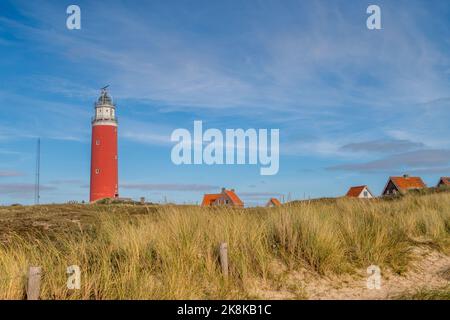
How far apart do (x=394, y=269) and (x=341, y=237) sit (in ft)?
4.19

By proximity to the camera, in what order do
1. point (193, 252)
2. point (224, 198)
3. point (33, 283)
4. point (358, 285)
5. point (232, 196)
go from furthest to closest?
point (232, 196) → point (224, 198) → point (358, 285) → point (193, 252) → point (33, 283)

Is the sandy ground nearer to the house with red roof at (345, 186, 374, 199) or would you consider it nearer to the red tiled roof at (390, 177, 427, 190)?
the house with red roof at (345, 186, 374, 199)

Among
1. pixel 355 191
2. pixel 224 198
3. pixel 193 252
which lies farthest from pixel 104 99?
pixel 193 252

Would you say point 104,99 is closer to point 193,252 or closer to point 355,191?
point 355,191

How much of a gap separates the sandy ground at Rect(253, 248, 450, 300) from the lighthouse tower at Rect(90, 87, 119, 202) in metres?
47.3

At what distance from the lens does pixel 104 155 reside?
5447cm

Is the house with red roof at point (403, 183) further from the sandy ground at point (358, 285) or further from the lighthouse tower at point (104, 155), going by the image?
the sandy ground at point (358, 285)

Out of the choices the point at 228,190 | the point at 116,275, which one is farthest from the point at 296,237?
the point at 228,190

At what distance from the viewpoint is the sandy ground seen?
7348mm

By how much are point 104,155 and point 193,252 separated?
4910cm

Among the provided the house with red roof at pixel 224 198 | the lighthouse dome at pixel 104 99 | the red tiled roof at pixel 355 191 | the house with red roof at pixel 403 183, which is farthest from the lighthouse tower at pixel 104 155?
the house with red roof at pixel 403 183

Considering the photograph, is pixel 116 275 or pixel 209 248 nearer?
pixel 116 275

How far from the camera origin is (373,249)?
9336mm
